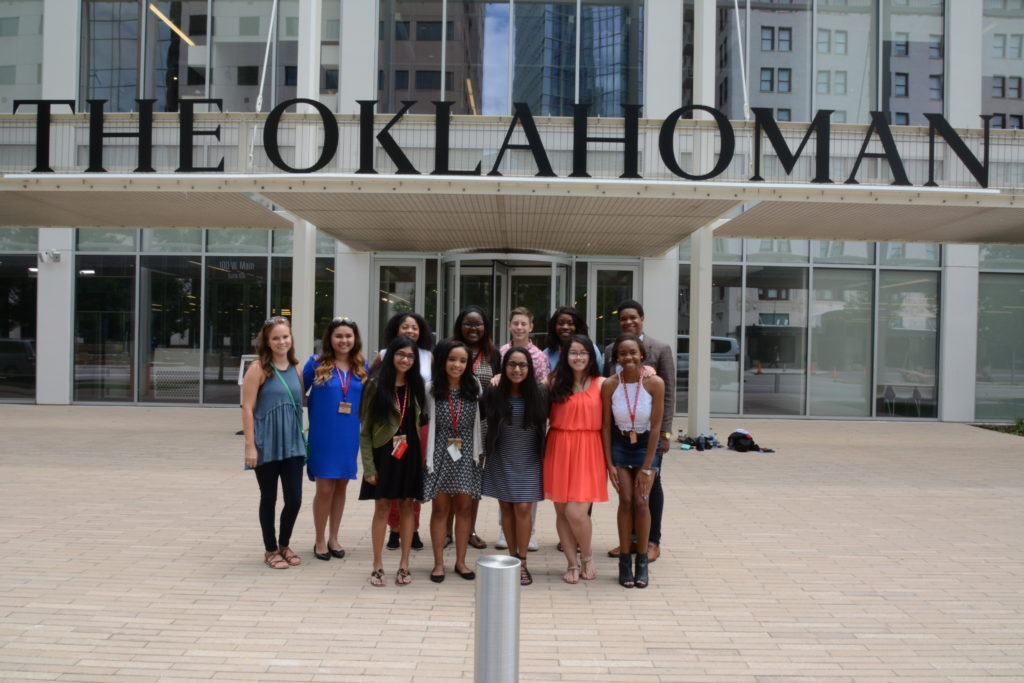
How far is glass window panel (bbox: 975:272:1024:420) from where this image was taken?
57.6 feet

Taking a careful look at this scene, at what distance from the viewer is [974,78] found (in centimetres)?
1738

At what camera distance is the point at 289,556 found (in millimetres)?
5898

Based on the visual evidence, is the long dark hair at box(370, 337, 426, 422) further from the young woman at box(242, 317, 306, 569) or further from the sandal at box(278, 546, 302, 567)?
the sandal at box(278, 546, 302, 567)

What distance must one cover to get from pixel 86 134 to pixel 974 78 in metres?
17.2

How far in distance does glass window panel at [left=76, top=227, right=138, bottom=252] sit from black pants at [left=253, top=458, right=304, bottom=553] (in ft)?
45.4

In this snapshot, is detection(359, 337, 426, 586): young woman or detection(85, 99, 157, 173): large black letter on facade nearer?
detection(359, 337, 426, 586): young woman

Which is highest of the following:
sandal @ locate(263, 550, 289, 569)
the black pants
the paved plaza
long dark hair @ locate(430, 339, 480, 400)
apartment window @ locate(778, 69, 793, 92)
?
apartment window @ locate(778, 69, 793, 92)

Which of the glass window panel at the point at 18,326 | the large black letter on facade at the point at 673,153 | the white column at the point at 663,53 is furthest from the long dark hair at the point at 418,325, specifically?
the glass window panel at the point at 18,326

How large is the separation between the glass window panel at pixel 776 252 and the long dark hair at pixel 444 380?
43.0ft

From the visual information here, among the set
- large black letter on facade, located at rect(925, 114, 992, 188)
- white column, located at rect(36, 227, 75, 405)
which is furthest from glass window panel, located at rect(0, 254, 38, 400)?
large black letter on facade, located at rect(925, 114, 992, 188)

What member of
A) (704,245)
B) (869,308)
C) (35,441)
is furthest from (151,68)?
(869,308)

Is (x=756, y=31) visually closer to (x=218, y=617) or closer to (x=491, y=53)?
(x=491, y=53)

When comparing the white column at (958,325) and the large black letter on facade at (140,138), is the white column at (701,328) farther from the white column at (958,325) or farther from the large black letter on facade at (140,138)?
the large black letter on facade at (140,138)

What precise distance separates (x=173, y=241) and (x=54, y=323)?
9.62 feet
